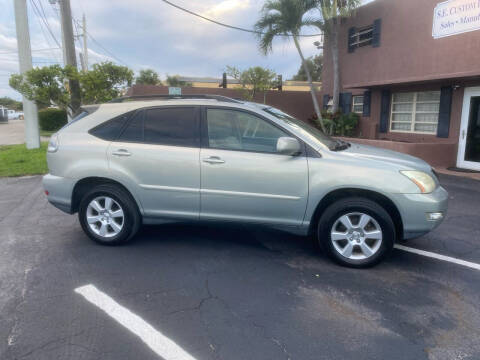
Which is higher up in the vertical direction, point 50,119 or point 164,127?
point 50,119

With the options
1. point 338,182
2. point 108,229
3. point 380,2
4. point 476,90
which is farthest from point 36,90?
point 476,90

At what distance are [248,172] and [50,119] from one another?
24643 mm

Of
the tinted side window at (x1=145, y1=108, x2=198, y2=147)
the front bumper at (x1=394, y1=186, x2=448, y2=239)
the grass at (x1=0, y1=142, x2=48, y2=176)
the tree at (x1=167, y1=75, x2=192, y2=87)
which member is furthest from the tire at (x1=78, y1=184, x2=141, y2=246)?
the tree at (x1=167, y1=75, x2=192, y2=87)

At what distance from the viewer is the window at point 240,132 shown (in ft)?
13.2

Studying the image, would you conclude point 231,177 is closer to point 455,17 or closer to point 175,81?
point 455,17

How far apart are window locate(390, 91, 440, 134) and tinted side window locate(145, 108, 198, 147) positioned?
33.2 feet

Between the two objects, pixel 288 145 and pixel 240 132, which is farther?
pixel 240 132

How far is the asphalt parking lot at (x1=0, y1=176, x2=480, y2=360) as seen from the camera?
259cm

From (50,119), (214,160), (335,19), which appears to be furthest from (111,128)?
(50,119)

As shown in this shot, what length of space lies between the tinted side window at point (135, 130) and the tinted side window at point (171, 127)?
7cm

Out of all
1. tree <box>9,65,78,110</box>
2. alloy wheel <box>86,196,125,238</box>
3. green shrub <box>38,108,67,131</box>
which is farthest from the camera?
green shrub <box>38,108,67,131</box>

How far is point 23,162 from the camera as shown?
10.7 meters

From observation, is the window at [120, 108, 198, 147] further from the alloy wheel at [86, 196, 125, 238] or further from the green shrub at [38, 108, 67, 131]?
the green shrub at [38, 108, 67, 131]

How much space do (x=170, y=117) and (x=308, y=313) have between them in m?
2.63
